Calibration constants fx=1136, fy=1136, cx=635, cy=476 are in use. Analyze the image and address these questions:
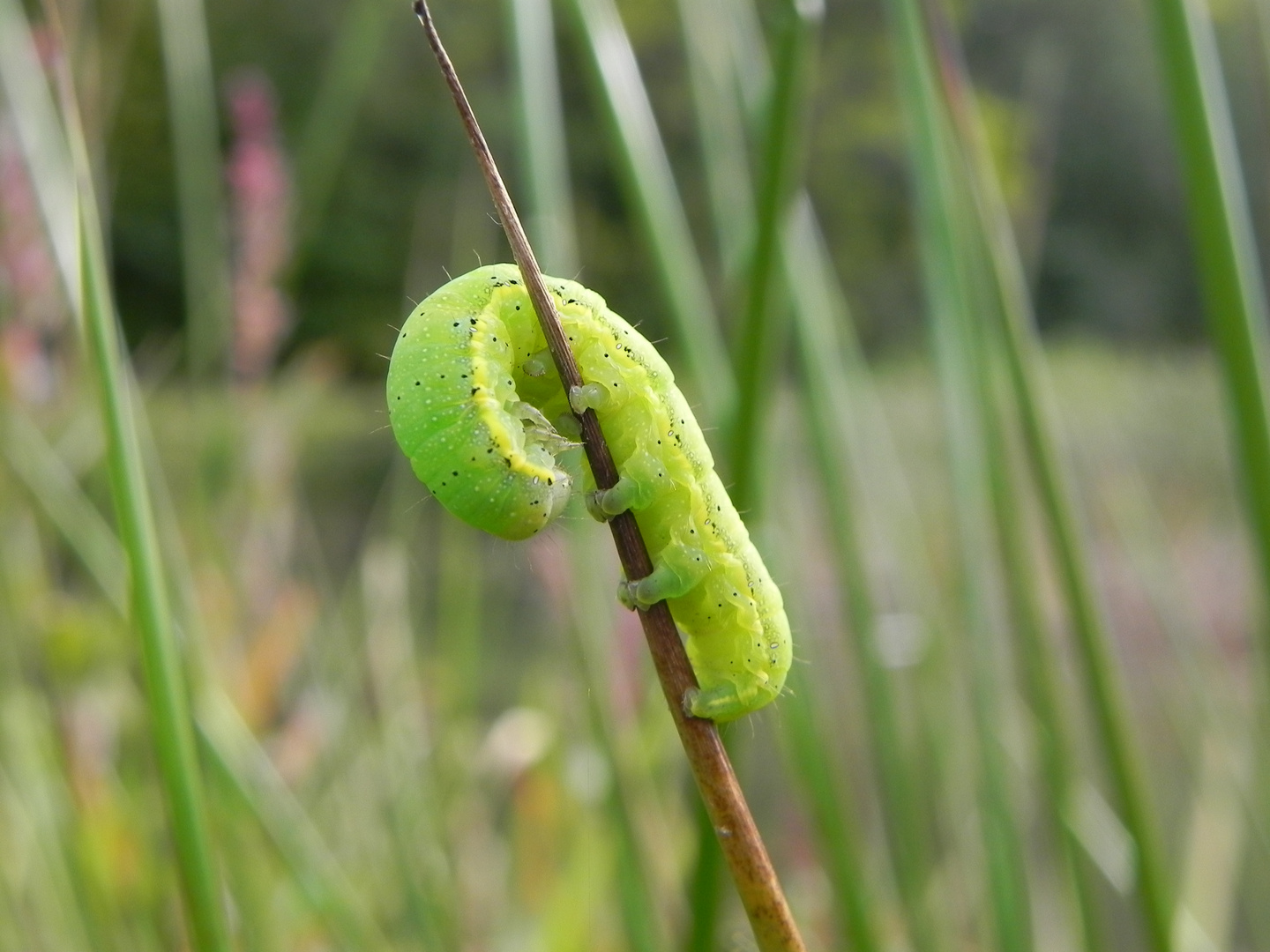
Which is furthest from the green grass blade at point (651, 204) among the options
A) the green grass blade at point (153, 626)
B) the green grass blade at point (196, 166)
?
the green grass blade at point (196, 166)

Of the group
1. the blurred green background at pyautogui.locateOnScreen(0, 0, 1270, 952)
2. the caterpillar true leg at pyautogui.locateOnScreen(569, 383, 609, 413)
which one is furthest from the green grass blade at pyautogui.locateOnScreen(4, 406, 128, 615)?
the caterpillar true leg at pyautogui.locateOnScreen(569, 383, 609, 413)

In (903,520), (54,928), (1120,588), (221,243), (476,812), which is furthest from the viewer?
(1120,588)

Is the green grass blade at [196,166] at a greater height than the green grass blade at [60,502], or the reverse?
the green grass blade at [196,166]

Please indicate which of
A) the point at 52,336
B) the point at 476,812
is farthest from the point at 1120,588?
the point at 52,336

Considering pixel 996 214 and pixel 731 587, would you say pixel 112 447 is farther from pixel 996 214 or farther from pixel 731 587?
pixel 996 214

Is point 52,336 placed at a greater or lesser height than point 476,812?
greater

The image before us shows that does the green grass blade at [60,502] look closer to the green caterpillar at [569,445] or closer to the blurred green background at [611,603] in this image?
the blurred green background at [611,603]

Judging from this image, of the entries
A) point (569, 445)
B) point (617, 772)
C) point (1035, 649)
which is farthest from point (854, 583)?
point (569, 445)
